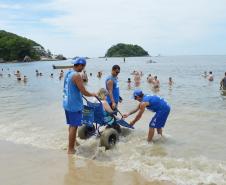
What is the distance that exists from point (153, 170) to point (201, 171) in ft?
2.58

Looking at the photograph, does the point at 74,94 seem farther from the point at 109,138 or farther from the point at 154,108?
the point at 154,108

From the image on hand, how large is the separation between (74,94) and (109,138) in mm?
1244

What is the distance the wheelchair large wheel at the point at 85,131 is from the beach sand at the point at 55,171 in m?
0.82

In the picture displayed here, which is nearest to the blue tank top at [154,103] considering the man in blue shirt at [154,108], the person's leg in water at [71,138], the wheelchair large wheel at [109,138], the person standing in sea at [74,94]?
the man in blue shirt at [154,108]

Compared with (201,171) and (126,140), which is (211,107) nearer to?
(126,140)

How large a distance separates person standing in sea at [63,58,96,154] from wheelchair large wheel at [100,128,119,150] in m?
0.65

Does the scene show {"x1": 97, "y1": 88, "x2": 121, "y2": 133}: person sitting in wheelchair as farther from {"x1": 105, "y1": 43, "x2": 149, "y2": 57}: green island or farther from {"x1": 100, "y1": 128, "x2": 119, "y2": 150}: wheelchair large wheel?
{"x1": 105, "y1": 43, "x2": 149, "y2": 57}: green island

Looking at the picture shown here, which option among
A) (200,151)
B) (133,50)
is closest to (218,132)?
(200,151)

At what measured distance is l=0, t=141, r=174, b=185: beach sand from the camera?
5742mm

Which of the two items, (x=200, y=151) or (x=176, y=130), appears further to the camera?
(x=176, y=130)

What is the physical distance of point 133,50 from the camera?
196 metres

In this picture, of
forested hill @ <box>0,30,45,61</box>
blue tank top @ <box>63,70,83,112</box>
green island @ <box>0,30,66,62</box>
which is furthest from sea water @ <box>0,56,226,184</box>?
forested hill @ <box>0,30,45,61</box>

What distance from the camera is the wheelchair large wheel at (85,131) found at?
8164 mm

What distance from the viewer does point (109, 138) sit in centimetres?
766
